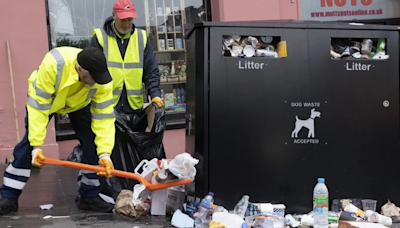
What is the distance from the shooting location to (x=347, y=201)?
13.2 feet

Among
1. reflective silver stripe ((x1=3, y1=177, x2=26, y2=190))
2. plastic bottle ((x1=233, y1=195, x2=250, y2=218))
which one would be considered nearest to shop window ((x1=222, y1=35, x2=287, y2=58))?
plastic bottle ((x1=233, y1=195, x2=250, y2=218))

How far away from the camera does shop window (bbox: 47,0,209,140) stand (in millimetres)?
6789

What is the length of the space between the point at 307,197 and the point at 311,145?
390mm

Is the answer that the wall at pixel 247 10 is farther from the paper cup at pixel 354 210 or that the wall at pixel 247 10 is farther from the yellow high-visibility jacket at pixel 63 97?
the paper cup at pixel 354 210

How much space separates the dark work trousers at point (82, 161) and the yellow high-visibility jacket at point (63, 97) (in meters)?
0.18

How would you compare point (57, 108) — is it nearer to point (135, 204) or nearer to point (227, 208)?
point (135, 204)

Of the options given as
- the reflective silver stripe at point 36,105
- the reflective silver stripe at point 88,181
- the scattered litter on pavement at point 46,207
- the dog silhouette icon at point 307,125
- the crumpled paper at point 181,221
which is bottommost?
the crumpled paper at point 181,221

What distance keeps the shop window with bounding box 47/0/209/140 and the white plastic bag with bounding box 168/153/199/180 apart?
3.17 meters

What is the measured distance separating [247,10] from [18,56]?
302 centimetres

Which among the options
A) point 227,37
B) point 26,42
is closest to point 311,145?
point 227,37

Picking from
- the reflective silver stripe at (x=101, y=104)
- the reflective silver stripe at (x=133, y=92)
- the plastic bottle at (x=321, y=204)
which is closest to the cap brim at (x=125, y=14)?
the reflective silver stripe at (x=133, y=92)

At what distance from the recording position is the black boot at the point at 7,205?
395 centimetres

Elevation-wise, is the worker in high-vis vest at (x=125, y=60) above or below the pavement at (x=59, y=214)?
above

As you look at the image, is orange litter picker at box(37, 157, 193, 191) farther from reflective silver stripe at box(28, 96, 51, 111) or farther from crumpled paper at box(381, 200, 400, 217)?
crumpled paper at box(381, 200, 400, 217)
